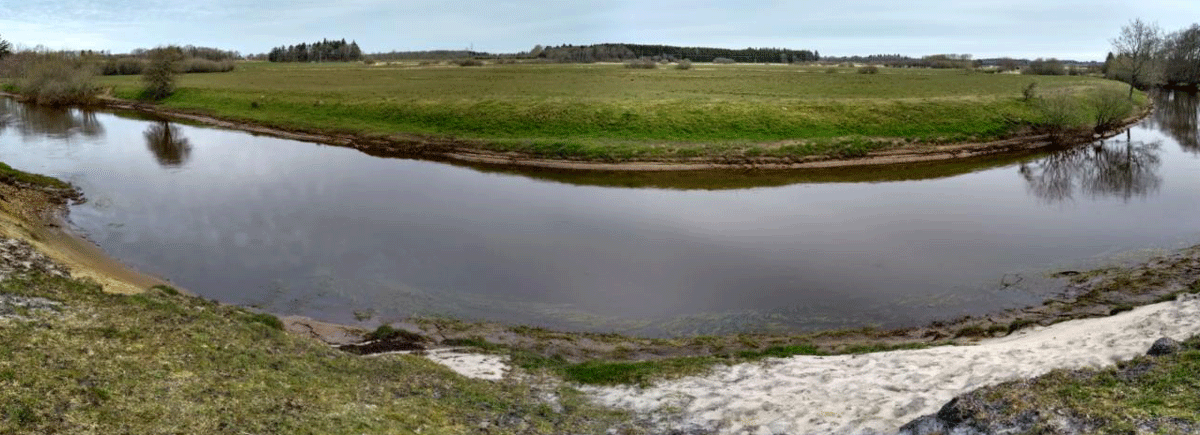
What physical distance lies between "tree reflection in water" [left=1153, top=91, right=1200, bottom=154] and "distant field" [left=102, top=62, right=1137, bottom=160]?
767 cm

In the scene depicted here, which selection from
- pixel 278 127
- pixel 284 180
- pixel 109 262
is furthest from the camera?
pixel 278 127

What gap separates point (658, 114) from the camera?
52844 millimetres

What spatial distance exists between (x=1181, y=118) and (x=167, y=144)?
94614 millimetres

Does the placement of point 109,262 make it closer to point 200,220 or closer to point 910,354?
point 200,220

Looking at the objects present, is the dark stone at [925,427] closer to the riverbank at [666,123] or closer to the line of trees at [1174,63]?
the riverbank at [666,123]

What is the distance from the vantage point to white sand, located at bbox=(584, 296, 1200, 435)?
469 inches

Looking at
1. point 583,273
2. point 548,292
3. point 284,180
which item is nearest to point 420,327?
point 548,292

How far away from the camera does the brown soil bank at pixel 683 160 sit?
1806 inches

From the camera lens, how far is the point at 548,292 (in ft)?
72.0

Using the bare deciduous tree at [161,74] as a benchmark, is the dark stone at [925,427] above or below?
below

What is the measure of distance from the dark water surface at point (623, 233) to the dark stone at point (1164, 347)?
6.86 metres

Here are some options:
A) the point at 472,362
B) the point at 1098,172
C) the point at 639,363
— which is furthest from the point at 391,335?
the point at 1098,172

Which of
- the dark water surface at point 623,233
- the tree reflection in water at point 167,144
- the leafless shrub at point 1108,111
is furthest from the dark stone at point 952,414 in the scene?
the leafless shrub at point 1108,111

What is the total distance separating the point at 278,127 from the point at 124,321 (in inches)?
2051
